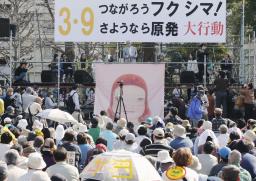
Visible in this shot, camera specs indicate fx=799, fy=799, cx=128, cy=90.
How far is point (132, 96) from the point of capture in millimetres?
23547

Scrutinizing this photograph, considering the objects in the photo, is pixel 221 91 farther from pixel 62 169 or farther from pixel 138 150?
pixel 62 169

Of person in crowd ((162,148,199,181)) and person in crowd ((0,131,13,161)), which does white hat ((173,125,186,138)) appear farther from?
person in crowd ((162,148,199,181))

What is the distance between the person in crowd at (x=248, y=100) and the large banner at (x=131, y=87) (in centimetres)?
250

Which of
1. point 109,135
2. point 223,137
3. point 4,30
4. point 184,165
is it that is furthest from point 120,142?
point 4,30

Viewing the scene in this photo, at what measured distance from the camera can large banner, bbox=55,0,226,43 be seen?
76.5 feet

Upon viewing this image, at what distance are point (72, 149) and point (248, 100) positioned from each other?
39.2 feet

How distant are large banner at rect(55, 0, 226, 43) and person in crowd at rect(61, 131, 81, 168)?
10.5m

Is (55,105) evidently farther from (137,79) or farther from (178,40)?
(178,40)

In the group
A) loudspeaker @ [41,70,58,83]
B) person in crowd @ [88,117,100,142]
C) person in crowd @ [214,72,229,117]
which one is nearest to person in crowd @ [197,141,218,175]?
person in crowd @ [88,117,100,142]

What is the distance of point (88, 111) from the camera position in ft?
84.1

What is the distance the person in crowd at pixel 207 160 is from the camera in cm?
1170

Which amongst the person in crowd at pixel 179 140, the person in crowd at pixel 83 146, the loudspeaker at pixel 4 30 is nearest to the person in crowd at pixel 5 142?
the person in crowd at pixel 83 146

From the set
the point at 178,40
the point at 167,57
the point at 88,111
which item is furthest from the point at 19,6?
the point at 178,40

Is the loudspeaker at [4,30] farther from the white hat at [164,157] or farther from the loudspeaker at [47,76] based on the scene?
the white hat at [164,157]
